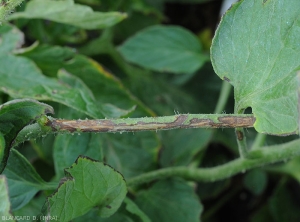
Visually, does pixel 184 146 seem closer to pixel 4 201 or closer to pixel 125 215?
pixel 125 215

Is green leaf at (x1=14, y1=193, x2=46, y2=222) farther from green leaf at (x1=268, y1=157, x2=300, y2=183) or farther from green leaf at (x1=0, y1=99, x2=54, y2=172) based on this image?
green leaf at (x1=268, y1=157, x2=300, y2=183)

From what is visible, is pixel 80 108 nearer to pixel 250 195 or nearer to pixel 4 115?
pixel 4 115

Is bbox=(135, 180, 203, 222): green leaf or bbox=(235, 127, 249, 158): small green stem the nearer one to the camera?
bbox=(235, 127, 249, 158): small green stem

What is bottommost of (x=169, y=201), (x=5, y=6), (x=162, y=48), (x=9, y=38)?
(x=169, y=201)

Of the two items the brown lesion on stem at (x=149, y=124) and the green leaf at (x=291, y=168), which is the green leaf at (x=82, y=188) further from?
the green leaf at (x=291, y=168)

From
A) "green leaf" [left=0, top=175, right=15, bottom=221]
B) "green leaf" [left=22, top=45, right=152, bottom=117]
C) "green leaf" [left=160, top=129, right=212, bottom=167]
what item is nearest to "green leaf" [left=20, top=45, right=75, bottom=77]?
"green leaf" [left=22, top=45, right=152, bottom=117]

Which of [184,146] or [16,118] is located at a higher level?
[16,118]

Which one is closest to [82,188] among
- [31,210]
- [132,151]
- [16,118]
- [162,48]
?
[16,118]
